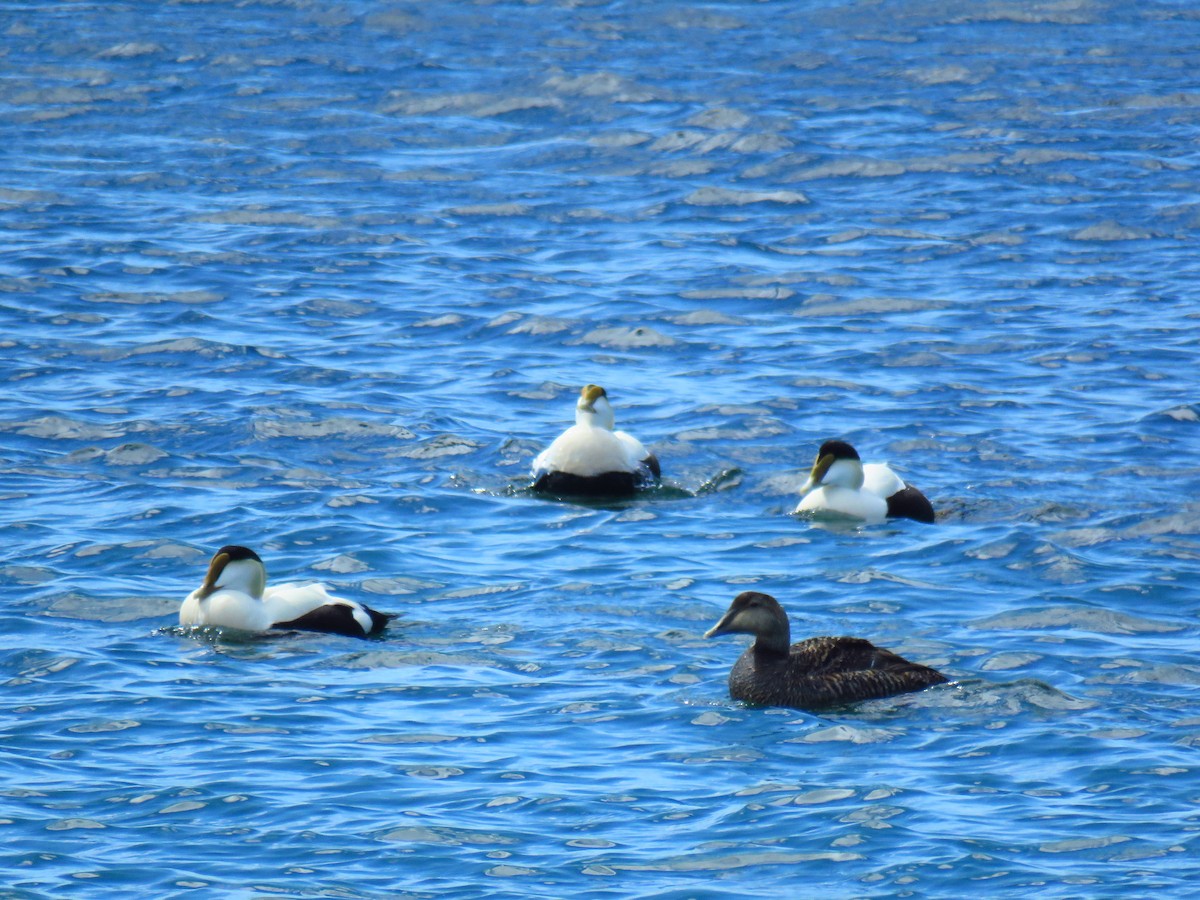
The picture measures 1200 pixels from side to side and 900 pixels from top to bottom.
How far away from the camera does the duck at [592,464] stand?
13742 millimetres

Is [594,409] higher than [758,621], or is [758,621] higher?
[594,409]

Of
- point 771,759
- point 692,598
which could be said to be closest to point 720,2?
point 692,598

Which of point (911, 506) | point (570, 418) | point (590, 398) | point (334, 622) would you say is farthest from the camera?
point (570, 418)

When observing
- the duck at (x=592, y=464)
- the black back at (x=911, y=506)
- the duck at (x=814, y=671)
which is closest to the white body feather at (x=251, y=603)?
the duck at (x=814, y=671)

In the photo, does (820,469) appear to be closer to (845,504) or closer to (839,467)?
(839,467)

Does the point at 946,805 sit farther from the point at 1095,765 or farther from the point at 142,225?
the point at 142,225

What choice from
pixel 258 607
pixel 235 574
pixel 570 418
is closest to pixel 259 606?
pixel 258 607

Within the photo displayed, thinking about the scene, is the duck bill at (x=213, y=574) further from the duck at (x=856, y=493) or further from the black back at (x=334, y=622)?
the duck at (x=856, y=493)

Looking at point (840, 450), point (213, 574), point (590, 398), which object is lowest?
point (840, 450)

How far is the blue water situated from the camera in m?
8.21

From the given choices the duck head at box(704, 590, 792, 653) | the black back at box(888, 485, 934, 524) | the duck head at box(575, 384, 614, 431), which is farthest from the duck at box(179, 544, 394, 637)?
the black back at box(888, 485, 934, 524)

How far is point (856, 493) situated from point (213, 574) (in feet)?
15.0

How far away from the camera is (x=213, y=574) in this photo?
1073 centimetres

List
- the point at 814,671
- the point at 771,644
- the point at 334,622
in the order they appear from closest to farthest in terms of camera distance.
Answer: the point at 814,671 < the point at 771,644 < the point at 334,622
